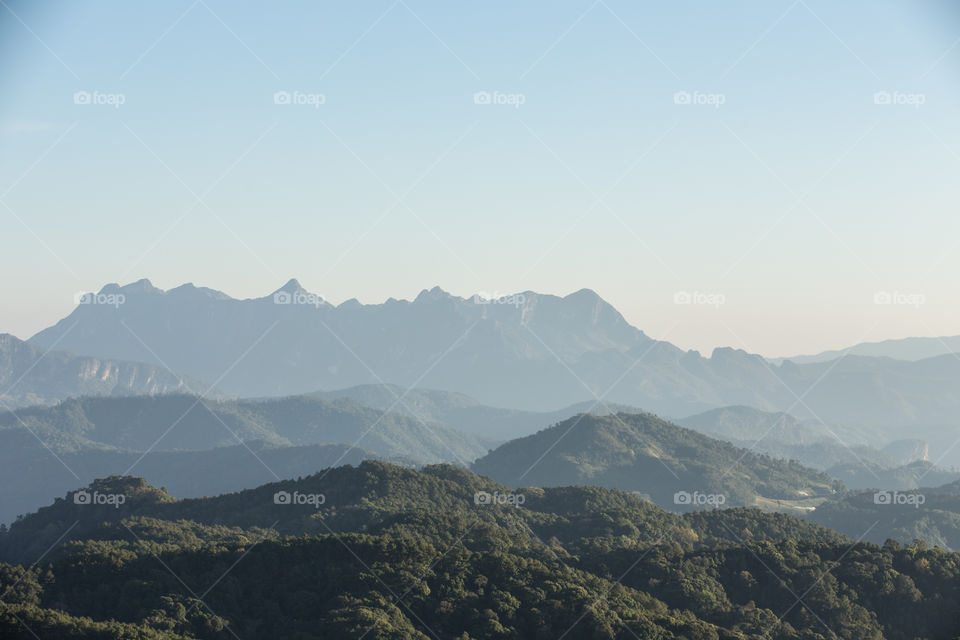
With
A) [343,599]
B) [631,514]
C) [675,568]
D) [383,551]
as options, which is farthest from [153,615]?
[631,514]

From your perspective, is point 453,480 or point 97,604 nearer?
point 97,604

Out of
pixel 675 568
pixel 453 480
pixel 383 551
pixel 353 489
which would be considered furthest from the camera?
pixel 453 480

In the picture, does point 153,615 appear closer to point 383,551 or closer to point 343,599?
point 343,599

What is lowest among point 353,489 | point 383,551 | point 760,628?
point 760,628

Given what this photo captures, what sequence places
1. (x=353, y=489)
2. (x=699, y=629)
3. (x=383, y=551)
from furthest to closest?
(x=353, y=489) → (x=383, y=551) → (x=699, y=629)

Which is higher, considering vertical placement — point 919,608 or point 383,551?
point 383,551

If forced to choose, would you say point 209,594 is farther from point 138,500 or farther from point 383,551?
point 138,500
